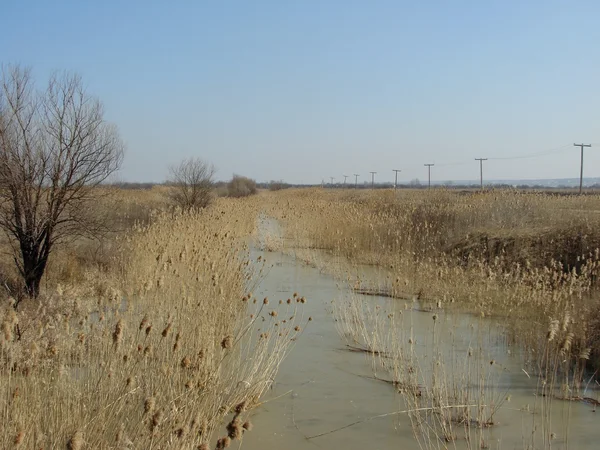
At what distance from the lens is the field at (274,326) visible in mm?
3840

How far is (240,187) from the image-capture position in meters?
62.7

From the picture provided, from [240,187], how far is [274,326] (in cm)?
5491

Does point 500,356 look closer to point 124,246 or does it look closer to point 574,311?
point 574,311

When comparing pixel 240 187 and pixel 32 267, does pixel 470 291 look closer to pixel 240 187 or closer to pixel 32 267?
pixel 32 267

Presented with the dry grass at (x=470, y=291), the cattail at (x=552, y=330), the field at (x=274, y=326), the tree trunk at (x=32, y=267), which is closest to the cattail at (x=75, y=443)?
the field at (x=274, y=326)

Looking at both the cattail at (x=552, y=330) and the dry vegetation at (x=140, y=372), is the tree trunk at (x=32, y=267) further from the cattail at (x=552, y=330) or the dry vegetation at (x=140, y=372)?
the cattail at (x=552, y=330)

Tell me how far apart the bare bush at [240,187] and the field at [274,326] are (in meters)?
41.0

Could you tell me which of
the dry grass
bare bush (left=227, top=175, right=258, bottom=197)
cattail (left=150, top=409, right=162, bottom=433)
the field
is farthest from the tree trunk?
bare bush (left=227, top=175, right=258, bottom=197)

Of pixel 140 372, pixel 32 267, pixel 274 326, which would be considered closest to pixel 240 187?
pixel 32 267

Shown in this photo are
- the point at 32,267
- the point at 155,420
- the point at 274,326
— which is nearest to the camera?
the point at 155,420

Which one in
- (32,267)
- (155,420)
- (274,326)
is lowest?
(274,326)

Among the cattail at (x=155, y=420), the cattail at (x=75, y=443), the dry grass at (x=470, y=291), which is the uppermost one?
the cattail at (x=75, y=443)

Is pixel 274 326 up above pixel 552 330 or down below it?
below

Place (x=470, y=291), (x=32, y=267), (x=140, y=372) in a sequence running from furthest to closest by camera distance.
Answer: (x=32, y=267) < (x=470, y=291) < (x=140, y=372)
